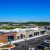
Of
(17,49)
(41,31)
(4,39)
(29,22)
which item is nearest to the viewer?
(17,49)

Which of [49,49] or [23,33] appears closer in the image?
[49,49]

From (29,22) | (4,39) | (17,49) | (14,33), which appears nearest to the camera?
(17,49)

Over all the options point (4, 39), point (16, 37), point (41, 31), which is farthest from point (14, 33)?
point (41, 31)

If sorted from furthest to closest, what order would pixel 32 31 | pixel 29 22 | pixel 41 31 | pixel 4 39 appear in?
pixel 29 22 → pixel 41 31 → pixel 32 31 → pixel 4 39

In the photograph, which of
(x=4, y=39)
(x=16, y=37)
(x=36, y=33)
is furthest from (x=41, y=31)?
(x=4, y=39)

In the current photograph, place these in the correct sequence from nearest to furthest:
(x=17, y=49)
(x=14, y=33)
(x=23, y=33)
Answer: (x=17, y=49), (x=14, y=33), (x=23, y=33)

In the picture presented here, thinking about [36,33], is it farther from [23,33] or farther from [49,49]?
[49,49]

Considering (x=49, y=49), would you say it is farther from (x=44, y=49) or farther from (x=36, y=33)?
(x=36, y=33)

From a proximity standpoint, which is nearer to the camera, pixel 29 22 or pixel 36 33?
pixel 36 33
